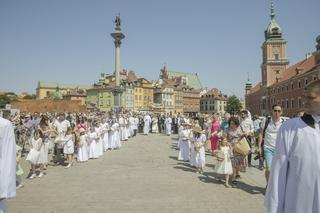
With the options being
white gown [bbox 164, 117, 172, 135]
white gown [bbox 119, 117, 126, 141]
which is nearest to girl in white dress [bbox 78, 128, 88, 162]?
white gown [bbox 119, 117, 126, 141]

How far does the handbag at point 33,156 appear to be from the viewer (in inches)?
392

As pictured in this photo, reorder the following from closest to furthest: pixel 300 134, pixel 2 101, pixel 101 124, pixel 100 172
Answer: pixel 300 134
pixel 100 172
pixel 101 124
pixel 2 101

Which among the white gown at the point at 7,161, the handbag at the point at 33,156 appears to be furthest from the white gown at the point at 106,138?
the white gown at the point at 7,161

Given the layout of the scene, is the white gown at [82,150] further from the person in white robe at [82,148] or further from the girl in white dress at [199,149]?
the girl in white dress at [199,149]

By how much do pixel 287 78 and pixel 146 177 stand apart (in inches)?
2552

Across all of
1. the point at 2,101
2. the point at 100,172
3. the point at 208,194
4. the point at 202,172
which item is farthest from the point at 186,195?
the point at 2,101

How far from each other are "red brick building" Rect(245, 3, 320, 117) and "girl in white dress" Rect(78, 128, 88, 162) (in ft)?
167

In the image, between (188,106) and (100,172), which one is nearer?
(100,172)

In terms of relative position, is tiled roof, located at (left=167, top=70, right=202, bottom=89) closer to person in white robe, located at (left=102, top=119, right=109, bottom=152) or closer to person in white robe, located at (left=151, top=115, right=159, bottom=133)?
person in white robe, located at (left=151, top=115, right=159, bottom=133)

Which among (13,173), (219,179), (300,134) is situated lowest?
(219,179)

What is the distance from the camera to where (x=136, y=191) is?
26.0ft

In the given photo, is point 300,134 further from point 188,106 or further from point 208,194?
point 188,106

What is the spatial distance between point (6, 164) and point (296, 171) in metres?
3.16

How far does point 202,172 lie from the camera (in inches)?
423
